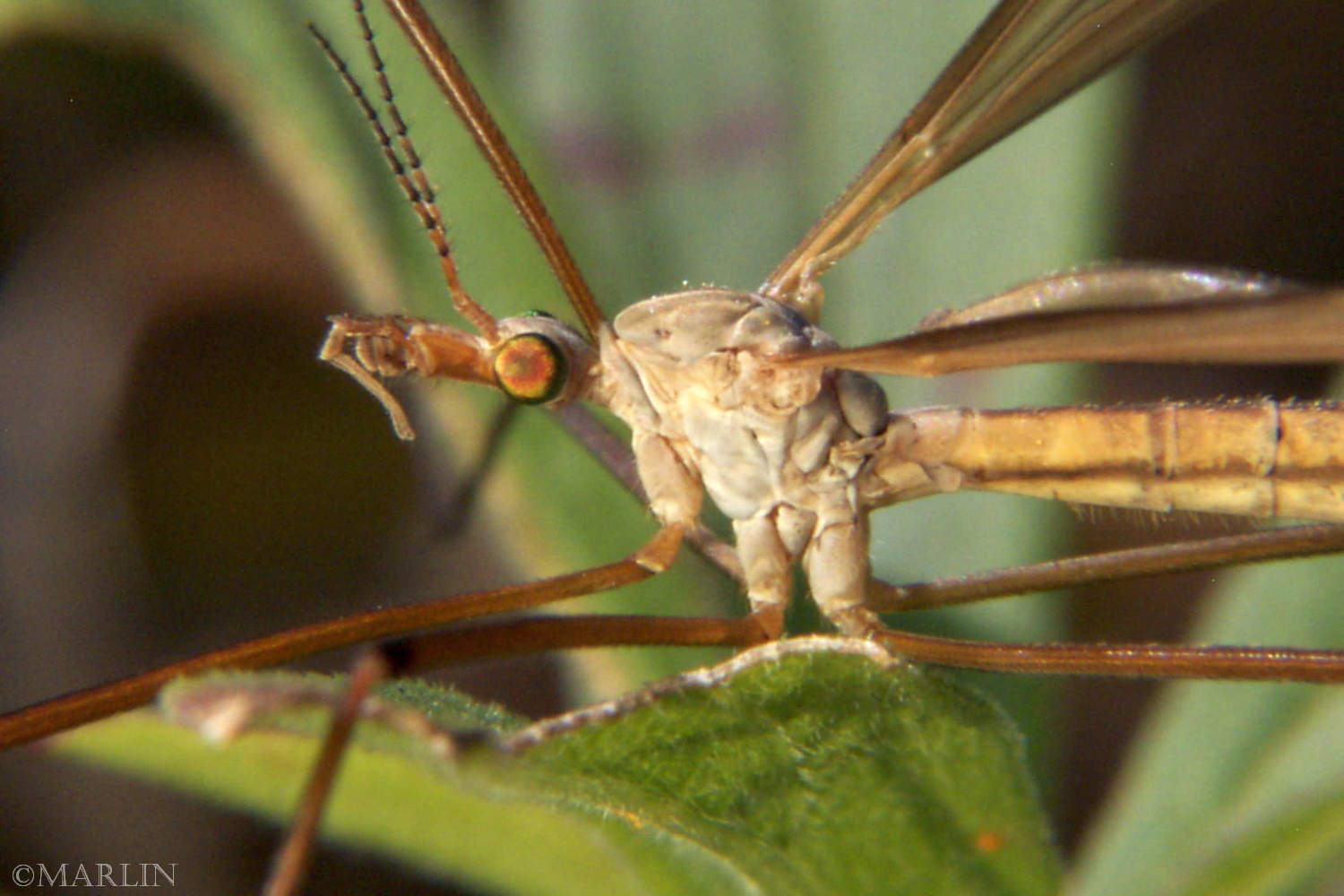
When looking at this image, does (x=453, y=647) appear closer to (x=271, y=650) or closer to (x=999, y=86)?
(x=271, y=650)

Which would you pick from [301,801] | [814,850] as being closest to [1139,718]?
[814,850]

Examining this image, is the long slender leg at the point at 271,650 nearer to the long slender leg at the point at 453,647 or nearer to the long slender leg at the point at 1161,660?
the long slender leg at the point at 453,647

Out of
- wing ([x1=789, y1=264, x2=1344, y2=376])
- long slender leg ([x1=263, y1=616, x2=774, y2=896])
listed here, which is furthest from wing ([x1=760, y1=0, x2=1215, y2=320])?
long slender leg ([x1=263, y1=616, x2=774, y2=896])

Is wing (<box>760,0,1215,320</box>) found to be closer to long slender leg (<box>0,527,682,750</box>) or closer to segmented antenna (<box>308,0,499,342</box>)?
segmented antenna (<box>308,0,499,342</box>)

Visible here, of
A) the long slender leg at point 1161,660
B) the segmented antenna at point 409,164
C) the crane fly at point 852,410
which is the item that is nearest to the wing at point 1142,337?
the crane fly at point 852,410

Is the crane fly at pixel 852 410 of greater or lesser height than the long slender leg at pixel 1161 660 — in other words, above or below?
above

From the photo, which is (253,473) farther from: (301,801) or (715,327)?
(301,801)
